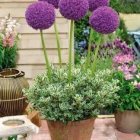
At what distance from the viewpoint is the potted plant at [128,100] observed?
374 centimetres

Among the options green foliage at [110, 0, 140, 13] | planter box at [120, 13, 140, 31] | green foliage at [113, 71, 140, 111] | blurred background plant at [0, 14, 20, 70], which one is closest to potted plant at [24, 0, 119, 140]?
green foliage at [113, 71, 140, 111]

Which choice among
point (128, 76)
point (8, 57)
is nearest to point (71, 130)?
point (128, 76)

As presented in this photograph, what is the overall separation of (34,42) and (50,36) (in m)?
0.18

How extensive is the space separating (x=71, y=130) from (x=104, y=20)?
760 millimetres

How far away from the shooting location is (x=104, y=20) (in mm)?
3039

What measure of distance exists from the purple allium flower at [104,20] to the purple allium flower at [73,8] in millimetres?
88

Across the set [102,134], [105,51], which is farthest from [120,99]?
[105,51]

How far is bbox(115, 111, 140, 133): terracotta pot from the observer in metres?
3.79

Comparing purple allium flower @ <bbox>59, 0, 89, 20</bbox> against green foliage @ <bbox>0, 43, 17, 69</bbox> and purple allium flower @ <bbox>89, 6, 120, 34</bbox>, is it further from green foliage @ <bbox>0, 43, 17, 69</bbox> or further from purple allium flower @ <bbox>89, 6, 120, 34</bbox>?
green foliage @ <bbox>0, 43, 17, 69</bbox>

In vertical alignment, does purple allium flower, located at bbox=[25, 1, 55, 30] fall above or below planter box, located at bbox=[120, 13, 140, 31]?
above

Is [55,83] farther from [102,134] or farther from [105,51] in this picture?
[105,51]

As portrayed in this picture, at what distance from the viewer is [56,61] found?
484cm

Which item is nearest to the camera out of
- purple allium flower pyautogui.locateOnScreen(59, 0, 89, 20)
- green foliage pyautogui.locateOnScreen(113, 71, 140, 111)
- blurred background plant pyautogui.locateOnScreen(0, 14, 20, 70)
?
purple allium flower pyautogui.locateOnScreen(59, 0, 89, 20)

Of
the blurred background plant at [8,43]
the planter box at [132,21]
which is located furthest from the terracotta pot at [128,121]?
the planter box at [132,21]
